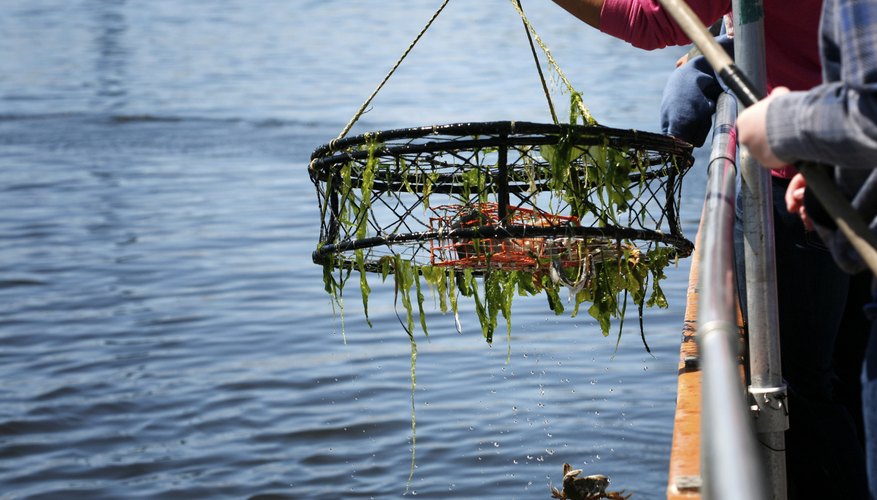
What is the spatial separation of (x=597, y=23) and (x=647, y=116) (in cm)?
1641

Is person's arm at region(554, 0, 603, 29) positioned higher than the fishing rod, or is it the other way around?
person's arm at region(554, 0, 603, 29)

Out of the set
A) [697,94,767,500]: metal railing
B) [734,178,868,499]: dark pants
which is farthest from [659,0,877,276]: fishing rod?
[734,178,868,499]: dark pants

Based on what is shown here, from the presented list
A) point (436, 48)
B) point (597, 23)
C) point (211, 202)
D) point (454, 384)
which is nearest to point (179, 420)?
point (454, 384)

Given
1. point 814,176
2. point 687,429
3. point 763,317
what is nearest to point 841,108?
point 814,176

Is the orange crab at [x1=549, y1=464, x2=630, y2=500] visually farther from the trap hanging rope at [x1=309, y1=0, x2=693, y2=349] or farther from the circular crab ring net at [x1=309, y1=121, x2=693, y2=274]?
the circular crab ring net at [x1=309, y1=121, x2=693, y2=274]

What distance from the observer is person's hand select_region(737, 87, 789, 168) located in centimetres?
197

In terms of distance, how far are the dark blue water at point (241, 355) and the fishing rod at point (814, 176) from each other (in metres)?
4.73

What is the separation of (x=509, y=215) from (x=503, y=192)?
69mm

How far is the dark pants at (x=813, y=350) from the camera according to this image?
3.13 metres

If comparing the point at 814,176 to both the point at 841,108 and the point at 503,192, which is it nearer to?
the point at 841,108

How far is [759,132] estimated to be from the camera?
1.98 m

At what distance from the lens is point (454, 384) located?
833 centimetres

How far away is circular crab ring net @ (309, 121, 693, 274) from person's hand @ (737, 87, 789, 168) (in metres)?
1.18

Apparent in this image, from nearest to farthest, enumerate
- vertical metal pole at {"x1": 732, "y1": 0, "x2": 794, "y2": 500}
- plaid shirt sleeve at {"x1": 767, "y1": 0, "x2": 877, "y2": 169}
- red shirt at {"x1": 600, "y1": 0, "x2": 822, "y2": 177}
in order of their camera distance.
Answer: plaid shirt sleeve at {"x1": 767, "y1": 0, "x2": 877, "y2": 169}, vertical metal pole at {"x1": 732, "y1": 0, "x2": 794, "y2": 500}, red shirt at {"x1": 600, "y1": 0, "x2": 822, "y2": 177}
